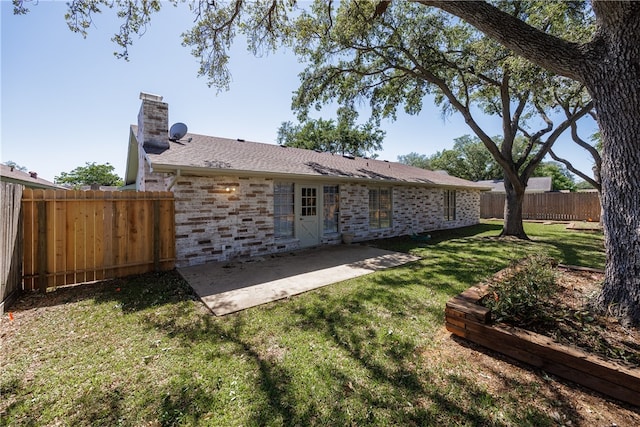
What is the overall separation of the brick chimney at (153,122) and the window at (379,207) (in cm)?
730

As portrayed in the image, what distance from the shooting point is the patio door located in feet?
27.5

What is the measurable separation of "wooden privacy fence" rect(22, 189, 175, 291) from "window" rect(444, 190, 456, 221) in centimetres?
1318

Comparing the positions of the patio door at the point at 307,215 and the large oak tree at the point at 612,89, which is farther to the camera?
the patio door at the point at 307,215

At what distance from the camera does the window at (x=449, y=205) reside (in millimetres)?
14149

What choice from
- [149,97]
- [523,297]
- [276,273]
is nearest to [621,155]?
[523,297]

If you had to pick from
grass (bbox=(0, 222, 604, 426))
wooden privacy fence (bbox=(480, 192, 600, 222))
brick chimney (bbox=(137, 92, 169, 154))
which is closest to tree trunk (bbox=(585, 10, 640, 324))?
grass (bbox=(0, 222, 604, 426))

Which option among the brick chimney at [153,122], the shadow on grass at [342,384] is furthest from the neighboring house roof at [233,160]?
the shadow on grass at [342,384]

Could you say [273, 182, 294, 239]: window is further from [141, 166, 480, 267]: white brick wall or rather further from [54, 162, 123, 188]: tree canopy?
[54, 162, 123, 188]: tree canopy

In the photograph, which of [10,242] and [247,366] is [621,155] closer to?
[247,366]

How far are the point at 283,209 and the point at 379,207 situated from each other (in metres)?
4.50

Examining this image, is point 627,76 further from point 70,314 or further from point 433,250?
point 70,314

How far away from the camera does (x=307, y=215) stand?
8.60 metres

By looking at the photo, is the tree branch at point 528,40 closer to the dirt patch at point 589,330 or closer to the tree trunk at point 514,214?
the dirt patch at point 589,330

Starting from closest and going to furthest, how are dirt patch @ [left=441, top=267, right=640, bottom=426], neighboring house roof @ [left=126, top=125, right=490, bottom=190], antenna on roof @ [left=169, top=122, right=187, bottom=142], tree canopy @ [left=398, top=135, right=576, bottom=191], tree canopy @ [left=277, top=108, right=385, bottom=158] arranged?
1. dirt patch @ [left=441, top=267, right=640, bottom=426]
2. neighboring house roof @ [left=126, top=125, right=490, bottom=190]
3. antenna on roof @ [left=169, top=122, right=187, bottom=142]
4. tree canopy @ [left=277, top=108, right=385, bottom=158]
5. tree canopy @ [left=398, top=135, right=576, bottom=191]
